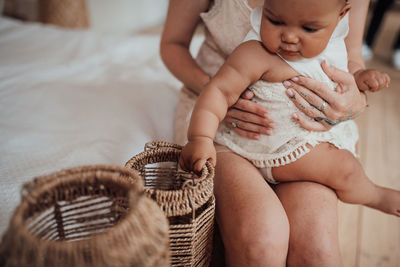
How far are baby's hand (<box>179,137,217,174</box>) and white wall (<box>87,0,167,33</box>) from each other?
2.84 metres

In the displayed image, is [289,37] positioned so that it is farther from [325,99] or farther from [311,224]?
[311,224]

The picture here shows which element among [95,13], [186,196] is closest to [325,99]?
[186,196]

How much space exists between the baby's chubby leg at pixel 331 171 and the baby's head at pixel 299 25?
0.79ft

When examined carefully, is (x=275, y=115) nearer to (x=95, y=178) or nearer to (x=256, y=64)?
(x=256, y=64)

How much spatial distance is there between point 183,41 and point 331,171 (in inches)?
22.3

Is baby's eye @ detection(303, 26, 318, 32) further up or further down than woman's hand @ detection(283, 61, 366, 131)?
further up

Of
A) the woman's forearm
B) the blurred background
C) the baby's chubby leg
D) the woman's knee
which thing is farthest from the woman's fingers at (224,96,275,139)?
the blurred background

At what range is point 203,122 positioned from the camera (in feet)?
2.36

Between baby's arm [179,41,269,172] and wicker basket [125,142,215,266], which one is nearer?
wicker basket [125,142,215,266]

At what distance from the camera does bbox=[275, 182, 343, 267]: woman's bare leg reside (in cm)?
70

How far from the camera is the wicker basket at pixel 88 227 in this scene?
1.28ft

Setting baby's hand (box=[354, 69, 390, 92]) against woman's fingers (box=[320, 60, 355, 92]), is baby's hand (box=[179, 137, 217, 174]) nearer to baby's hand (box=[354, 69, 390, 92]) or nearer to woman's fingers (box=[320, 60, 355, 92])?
woman's fingers (box=[320, 60, 355, 92])

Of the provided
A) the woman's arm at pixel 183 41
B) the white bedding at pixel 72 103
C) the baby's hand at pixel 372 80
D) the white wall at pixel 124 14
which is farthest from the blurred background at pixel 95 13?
the baby's hand at pixel 372 80

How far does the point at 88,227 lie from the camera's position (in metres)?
0.60
